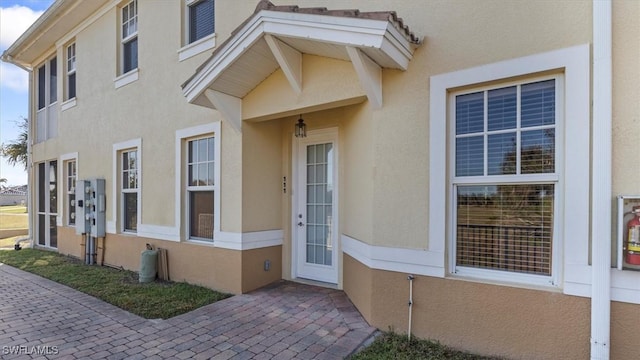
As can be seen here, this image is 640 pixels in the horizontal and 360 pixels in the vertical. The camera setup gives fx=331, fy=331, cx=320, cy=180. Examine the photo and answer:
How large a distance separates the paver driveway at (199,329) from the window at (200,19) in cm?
483

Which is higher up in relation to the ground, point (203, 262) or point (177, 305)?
point (203, 262)

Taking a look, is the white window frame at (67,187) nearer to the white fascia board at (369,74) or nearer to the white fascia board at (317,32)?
the white fascia board at (317,32)

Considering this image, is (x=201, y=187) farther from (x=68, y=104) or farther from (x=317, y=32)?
(x=68, y=104)

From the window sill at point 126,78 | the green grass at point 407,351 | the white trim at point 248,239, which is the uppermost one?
Answer: the window sill at point 126,78

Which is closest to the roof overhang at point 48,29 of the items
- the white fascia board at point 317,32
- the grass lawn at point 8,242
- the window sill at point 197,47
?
the window sill at point 197,47

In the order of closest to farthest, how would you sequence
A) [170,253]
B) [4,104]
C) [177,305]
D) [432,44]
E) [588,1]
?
[588,1]
[432,44]
[177,305]
[170,253]
[4,104]

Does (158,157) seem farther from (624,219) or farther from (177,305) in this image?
(624,219)

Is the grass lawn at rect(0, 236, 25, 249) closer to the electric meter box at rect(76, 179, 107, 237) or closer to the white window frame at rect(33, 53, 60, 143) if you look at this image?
the white window frame at rect(33, 53, 60, 143)

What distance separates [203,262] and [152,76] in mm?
→ 4052

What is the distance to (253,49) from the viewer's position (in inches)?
173

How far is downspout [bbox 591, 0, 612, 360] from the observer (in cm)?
274

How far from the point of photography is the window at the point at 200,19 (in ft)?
20.1

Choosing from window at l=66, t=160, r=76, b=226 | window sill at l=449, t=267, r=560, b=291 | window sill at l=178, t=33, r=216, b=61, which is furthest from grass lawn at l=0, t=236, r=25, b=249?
window sill at l=449, t=267, r=560, b=291

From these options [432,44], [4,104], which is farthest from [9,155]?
[432,44]
